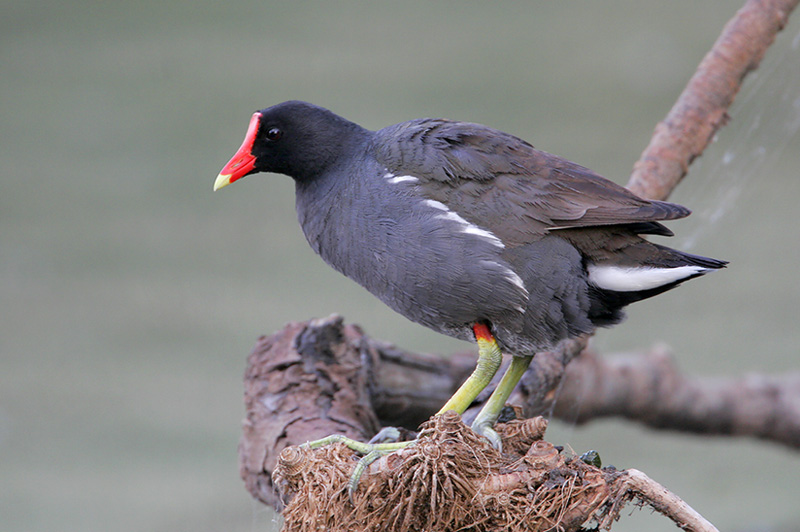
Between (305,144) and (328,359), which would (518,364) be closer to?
(328,359)

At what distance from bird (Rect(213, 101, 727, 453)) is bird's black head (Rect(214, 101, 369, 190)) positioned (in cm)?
9

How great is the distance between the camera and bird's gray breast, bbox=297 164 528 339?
1229mm

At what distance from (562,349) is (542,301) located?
0.38 m

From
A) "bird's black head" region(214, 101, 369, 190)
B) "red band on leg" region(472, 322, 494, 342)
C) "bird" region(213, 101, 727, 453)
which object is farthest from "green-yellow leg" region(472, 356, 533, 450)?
"bird's black head" region(214, 101, 369, 190)

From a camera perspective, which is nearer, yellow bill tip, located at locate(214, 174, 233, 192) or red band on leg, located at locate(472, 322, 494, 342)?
red band on leg, located at locate(472, 322, 494, 342)

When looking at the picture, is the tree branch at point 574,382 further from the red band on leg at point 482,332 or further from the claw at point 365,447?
the red band on leg at point 482,332

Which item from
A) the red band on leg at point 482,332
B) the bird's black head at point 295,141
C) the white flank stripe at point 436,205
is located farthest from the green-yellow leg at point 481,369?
the bird's black head at point 295,141

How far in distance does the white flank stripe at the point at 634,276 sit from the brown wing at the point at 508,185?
0.25ft

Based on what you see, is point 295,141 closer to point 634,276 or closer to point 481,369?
point 481,369

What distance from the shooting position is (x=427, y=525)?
3.37 ft

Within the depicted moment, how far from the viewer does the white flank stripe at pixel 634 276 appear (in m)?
1.19

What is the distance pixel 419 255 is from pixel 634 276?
337mm

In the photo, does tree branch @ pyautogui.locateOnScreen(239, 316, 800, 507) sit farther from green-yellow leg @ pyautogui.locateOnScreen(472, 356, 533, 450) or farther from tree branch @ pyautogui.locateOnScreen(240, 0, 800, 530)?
green-yellow leg @ pyautogui.locateOnScreen(472, 356, 533, 450)

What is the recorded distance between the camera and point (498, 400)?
133 centimetres
